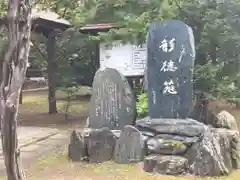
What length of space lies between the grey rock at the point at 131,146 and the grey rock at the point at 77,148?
69 centimetres

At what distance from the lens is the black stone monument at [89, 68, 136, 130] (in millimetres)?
7395

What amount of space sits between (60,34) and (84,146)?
22.4 feet

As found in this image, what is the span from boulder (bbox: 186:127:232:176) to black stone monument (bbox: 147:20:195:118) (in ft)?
2.74

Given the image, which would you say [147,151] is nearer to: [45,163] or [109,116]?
[109,116]

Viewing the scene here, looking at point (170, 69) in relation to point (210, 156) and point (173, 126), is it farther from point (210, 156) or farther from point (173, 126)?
point (210, 156)

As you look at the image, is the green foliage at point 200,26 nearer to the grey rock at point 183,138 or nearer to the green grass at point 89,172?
the grey rock at point 183,138

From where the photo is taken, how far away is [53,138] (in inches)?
365

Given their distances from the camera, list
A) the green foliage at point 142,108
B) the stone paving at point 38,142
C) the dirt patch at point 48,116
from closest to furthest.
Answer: the stone paving at point 38,142 < the green foliage at point 142,108 < the dirt patch at point 48,116

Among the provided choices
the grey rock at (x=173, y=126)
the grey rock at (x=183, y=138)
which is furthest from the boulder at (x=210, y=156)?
the grey rock at (x=173, y=126)

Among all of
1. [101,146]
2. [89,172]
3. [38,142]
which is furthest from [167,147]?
[38,142]

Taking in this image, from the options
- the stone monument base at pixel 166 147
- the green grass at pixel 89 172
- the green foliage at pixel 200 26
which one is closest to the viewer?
the green grass at pixel 89 172

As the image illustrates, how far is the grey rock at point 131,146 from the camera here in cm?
652

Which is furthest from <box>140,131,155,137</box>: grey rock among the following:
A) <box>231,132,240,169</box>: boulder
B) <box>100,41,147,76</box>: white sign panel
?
→ <box>100,41,147,76</box>: white sign panel

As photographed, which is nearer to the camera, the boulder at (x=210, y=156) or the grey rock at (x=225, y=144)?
the boulder at (x=210, y=156)
